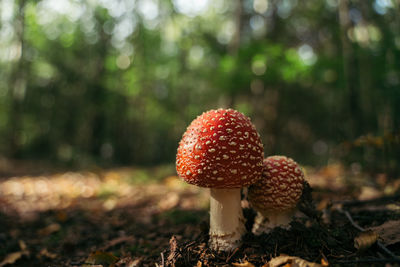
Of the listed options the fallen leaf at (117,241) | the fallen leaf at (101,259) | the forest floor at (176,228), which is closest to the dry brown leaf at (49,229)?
the forest floor at (176,228)

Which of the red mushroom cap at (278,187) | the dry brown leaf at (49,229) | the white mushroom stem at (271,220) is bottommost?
the dry brown leaf at (49,229)

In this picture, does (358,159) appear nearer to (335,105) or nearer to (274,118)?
(274,118)

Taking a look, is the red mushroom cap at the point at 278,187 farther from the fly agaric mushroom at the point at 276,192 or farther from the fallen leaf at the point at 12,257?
the fallen leaf at the point at 12,257

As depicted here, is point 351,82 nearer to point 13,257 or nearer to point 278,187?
point 278,187

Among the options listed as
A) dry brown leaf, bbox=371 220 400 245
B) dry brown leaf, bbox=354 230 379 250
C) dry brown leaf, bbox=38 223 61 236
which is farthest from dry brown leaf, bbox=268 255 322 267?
dry brown leaf, bbox=38 223 61 236

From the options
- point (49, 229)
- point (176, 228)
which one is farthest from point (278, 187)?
point (49, 229)

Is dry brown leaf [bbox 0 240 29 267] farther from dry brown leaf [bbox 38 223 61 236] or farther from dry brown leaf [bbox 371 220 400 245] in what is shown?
dry brown leaf [bbox 371 220 400 245]
